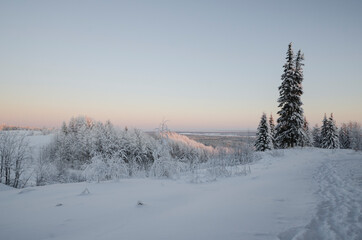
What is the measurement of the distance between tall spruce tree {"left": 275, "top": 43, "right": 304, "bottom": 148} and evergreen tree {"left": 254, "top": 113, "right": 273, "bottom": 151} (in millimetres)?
4957

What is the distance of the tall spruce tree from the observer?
794 inches

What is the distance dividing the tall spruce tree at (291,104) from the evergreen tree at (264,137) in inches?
195

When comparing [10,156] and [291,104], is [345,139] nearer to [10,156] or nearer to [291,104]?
[291,104]

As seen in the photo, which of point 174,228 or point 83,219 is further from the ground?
point 174,228

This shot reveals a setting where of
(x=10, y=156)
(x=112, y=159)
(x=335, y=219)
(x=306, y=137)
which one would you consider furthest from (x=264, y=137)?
(x=10, y=156)

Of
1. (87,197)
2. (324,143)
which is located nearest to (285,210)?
(87,197)

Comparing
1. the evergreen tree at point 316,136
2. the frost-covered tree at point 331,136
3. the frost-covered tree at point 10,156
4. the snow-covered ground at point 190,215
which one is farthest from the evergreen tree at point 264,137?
the frost-covered tree at point 10,156

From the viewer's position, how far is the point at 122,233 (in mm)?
2225

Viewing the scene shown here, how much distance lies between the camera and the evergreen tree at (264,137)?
26.6m

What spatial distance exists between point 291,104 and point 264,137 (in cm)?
807

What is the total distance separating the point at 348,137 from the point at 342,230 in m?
63.0

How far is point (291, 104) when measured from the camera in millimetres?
20375

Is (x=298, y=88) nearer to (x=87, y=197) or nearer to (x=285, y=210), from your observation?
(x=285, y=210)

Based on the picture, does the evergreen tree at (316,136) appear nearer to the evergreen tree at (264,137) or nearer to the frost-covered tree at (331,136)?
the frost-covered tree at (331,136)
